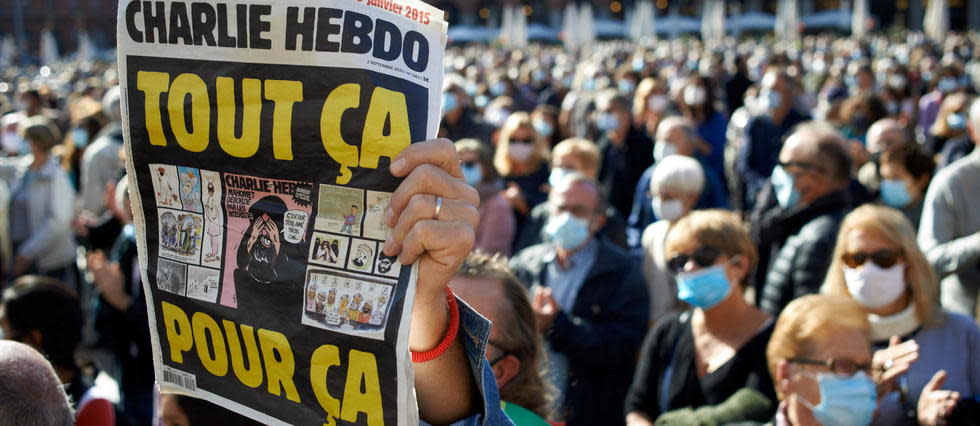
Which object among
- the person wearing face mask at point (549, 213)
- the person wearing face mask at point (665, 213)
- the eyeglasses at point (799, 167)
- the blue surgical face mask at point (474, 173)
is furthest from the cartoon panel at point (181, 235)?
the blue surgical face mask at point (474, 173)

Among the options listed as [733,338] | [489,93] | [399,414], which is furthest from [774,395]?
[489,93]

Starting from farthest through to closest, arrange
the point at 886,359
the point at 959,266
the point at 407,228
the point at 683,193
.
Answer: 1. the point at 683,193
2. the point at 959,266
3. the point at 886,359
4. the point at 407,228

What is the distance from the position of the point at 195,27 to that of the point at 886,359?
100 inches

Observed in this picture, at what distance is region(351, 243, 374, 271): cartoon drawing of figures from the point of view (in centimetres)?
166

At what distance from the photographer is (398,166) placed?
5.26ft

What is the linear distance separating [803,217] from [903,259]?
1234 mm

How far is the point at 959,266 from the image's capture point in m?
4.76

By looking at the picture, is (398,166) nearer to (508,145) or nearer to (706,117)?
(508,145)

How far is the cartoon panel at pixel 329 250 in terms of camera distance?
1.68 metres

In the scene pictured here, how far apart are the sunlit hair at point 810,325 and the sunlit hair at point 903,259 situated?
1.38 feet

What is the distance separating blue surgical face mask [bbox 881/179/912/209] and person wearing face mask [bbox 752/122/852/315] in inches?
36.2

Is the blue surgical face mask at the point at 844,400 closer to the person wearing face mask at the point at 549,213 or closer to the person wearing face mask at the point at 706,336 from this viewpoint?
the person wearing face mask at the point at 706,336

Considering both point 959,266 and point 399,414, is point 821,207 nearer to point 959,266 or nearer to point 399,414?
point 959,266

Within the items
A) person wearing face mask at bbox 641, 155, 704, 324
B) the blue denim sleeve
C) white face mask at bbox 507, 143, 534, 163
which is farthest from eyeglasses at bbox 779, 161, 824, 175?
the blue denim sleeve
